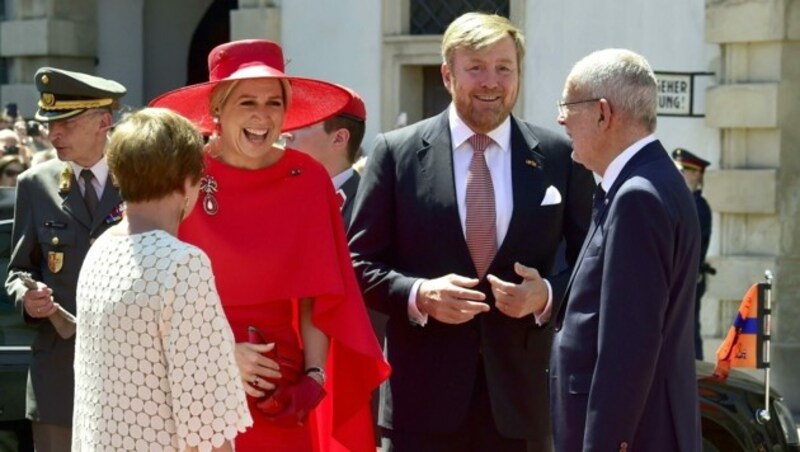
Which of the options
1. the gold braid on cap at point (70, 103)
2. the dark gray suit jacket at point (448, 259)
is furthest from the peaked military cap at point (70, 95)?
the dark gray suit jacket at point (448, 259)

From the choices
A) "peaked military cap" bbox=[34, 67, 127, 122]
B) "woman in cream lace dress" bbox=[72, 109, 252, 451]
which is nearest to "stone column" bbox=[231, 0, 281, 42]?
"peaked military cap" bbox=[34, 67, 127, 122]

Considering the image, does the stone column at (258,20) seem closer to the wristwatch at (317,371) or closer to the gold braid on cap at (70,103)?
the gold braid on cap at (70,103)

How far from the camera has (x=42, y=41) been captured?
56.6 ft

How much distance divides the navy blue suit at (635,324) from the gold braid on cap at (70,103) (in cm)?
224

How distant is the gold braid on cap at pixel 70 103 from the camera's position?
6246 mm

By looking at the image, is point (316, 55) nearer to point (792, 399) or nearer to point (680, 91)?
point (680, 91)

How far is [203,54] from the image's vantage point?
728 inches

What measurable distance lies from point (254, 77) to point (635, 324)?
4.89 ft

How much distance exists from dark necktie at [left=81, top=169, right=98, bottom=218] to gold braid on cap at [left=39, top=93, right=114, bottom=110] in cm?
24

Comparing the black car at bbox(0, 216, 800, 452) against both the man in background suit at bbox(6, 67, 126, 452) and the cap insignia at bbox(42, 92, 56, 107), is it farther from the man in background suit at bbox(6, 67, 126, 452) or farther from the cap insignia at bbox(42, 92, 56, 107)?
the cap insignia at bbox(42, 92, 56, 107)

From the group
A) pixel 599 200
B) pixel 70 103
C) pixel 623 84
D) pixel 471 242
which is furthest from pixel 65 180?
pixel 623 84

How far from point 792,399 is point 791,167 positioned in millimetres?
1763

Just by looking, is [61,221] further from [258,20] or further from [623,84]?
[258,20]

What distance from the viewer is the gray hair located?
4789mm
